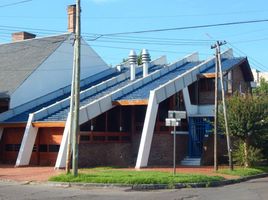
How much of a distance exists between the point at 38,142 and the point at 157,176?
36.4 feet

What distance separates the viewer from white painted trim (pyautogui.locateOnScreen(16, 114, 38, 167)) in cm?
2830

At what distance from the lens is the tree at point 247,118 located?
28219mm

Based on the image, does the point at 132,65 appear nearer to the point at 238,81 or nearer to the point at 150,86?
the point at 150,86

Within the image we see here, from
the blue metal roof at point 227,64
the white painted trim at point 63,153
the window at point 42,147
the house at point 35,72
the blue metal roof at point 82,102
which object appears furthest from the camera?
the blue metal roof at point 227,64

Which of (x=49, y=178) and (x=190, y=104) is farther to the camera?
(x=190, y=104)

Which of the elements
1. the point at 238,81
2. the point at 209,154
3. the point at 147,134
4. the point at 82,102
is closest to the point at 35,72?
the point at 82,102

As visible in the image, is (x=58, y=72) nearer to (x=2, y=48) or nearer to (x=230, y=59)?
(x=2, y=48)

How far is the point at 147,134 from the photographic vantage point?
28.3 metres

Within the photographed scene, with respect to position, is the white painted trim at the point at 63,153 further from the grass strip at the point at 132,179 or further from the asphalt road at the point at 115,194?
the asphalt road at the point at 115,194

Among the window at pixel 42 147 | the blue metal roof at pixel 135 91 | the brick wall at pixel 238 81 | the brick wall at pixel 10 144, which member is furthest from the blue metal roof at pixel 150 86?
the brick wall at pixel 10 144

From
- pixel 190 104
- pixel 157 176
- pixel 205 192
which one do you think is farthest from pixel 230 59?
pixel 205 192

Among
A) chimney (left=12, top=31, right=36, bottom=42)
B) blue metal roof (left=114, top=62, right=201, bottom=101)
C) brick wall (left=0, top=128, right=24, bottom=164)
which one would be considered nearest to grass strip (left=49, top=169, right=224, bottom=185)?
blue metal roof (left=114, top=62, right=201, bottom=101)

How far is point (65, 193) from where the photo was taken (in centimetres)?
1673

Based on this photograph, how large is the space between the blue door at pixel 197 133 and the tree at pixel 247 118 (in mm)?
4620
